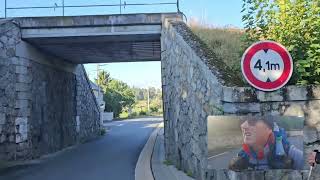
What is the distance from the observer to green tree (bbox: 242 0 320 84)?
8.02 metres

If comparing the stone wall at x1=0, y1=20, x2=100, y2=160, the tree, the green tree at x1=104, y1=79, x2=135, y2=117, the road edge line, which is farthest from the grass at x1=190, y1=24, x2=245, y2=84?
the tree

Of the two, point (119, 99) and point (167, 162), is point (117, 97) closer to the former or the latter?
point (119, 99)

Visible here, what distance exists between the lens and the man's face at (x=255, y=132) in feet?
20.3

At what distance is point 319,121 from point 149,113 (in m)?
86.8

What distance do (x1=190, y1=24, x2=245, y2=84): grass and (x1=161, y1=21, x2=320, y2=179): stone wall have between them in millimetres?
1502

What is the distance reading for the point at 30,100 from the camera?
56.1 ft

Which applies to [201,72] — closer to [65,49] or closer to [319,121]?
[319,121]

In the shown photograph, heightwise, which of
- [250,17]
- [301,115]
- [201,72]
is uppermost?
[250,17]

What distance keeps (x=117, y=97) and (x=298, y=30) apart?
7589 centimetres

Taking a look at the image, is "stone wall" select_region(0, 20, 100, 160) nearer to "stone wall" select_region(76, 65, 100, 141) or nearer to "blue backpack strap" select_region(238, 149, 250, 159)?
"stone wall" select_region(76, 65, 100, 141)

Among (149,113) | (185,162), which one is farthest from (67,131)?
(149,113)

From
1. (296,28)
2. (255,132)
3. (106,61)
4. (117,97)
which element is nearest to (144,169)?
(296,28)

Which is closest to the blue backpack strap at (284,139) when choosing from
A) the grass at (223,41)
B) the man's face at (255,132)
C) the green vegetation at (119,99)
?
the man's face at (255,132)

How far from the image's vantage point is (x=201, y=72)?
924 centimetres
